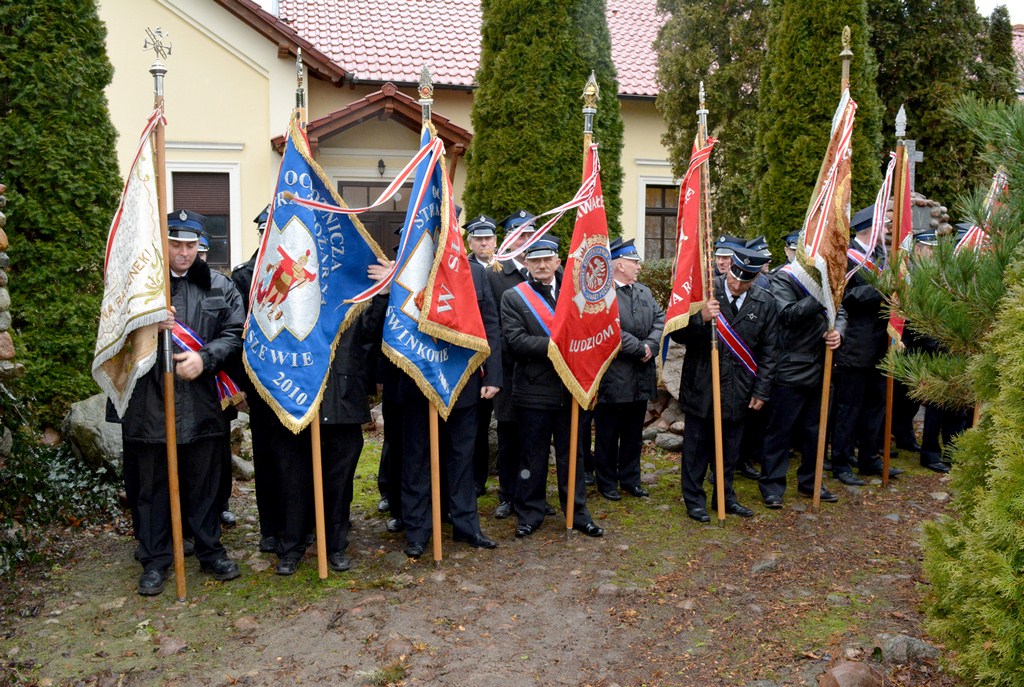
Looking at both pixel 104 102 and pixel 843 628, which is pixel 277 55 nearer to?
pixel 104 102

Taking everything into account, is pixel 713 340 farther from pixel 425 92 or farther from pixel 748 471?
pixel 425 92

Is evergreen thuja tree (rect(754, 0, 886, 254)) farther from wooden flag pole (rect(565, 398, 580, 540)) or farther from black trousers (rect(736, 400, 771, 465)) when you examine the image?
wooden flag pole (rect(565, 398, 580, 540))

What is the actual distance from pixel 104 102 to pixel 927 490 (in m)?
7.69

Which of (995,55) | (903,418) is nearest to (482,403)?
(903,418)

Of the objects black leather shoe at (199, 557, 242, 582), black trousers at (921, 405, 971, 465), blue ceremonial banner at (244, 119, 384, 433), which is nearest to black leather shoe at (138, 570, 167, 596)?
black leather shoe at (199, 557, 242, 582)

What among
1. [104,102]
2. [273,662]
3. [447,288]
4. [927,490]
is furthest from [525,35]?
[273,662]

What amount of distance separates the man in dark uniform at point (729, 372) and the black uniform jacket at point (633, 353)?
30cm

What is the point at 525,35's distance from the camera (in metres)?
9.79

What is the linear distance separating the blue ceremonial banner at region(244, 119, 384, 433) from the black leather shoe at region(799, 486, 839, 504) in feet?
13.8

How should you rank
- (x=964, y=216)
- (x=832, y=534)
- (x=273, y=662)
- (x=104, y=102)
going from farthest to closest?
(x=104, y=102)
(x=832, y=534)
(x=273, y=662)
(x=964, y=216)

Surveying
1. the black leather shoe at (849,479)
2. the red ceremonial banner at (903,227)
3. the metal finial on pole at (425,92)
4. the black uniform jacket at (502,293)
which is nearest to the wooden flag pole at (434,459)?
the metal finial on pole at (425,92)

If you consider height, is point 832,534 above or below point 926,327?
below

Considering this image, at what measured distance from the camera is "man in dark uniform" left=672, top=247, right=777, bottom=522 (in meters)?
6.73

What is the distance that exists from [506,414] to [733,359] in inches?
69.1
